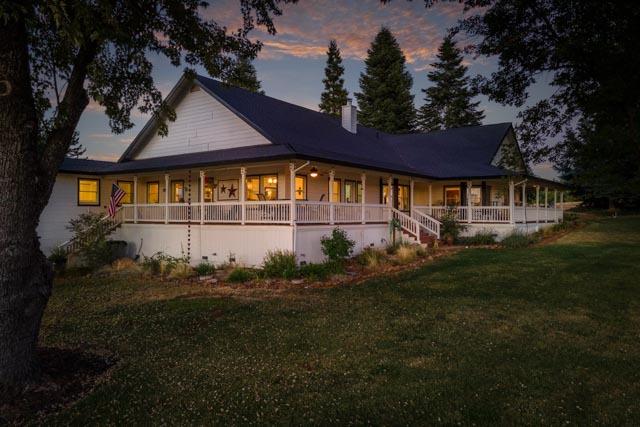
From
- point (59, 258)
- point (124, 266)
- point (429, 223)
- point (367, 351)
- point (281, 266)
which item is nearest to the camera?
point (367, 351)

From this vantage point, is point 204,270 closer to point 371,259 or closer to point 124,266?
point 124,266

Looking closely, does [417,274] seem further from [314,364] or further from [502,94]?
[314,364]

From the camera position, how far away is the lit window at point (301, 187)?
59.6 ft

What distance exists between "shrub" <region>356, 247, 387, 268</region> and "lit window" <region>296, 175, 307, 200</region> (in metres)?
3.86

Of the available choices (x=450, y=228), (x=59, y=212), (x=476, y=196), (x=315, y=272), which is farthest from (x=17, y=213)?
(x=476, y=196)

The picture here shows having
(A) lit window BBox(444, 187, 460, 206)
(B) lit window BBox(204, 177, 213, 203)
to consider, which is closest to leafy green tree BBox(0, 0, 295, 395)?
(B) lit window BBox(204, 177, 213, 203)

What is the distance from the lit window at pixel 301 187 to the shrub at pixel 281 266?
4.99 meters

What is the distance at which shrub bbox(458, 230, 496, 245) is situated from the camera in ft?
69.5

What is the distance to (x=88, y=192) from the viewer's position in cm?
2052

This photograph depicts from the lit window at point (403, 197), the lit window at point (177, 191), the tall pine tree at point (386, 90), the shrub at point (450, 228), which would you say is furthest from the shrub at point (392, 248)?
the tall pine tree at point (386, 90)

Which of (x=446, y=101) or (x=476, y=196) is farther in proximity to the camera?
(x=446, y=101)

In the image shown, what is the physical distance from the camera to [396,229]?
65.9 ft

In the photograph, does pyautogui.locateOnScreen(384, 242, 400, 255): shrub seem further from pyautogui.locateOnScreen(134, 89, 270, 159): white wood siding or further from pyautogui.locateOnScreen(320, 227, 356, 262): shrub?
pyautogui.locateOnScreen(134, 89, 270, 159): white wood siding

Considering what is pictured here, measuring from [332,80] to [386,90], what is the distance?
25.6ft
